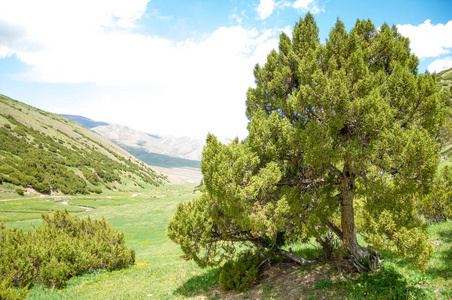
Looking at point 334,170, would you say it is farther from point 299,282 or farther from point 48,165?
point 48,165

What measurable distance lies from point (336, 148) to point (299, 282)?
7.49 meters

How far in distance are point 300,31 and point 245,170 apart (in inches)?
310

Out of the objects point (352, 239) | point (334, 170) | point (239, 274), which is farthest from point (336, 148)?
point (239, 274)

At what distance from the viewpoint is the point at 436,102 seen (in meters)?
8.09

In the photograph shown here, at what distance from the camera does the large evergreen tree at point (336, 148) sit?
8.00 metres

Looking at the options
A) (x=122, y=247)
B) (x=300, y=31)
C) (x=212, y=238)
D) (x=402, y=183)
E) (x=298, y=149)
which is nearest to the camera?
(x=402, y=183)

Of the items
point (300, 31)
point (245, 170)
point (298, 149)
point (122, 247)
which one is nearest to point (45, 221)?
point (122, 247)

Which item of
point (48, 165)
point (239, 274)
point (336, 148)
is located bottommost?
point (239, 274)

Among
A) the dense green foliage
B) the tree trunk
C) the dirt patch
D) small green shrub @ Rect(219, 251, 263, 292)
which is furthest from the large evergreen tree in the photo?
the dense green foliage

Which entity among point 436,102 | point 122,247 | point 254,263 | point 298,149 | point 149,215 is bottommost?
point 149,215

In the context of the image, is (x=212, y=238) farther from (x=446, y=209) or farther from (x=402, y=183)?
(x=446, y=209)

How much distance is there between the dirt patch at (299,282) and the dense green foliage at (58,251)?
1068 cm

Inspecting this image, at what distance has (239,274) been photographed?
42.9ft

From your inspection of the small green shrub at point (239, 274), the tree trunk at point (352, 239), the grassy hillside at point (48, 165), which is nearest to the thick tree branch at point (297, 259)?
the small green shrub at point (239, 274)
